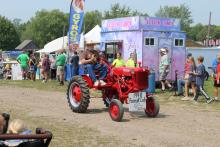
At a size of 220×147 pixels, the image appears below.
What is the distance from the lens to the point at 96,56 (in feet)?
39.5

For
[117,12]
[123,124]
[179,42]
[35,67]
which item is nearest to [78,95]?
[123,124]

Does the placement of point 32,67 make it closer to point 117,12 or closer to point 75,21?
point 75,21

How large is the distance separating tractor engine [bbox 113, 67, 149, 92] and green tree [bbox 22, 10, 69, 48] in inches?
4083

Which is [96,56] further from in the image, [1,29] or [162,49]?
[1,29]

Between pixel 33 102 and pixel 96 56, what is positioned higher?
pixel 96 56

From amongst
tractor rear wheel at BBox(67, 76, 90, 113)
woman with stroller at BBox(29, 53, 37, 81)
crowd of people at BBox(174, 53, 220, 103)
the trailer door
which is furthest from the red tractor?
woman with stroller at BBox(29, 53, 37, 81)

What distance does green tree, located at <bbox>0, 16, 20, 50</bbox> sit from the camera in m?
93.3

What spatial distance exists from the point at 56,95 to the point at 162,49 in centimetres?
452

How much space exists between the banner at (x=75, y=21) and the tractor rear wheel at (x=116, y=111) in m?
12.7

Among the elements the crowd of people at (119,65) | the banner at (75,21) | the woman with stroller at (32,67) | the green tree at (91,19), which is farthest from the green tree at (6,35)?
the banner at (75,21)

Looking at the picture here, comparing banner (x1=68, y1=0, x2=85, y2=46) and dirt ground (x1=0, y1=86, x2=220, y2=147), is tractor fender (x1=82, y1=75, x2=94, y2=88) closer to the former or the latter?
dirt ground (x1=0, y1=86, x2=220, y2=147)

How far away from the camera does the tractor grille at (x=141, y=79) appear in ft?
37.0

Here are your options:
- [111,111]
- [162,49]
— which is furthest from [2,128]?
[162,49]

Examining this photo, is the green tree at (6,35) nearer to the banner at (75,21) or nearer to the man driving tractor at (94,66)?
the banner at (75,21)
